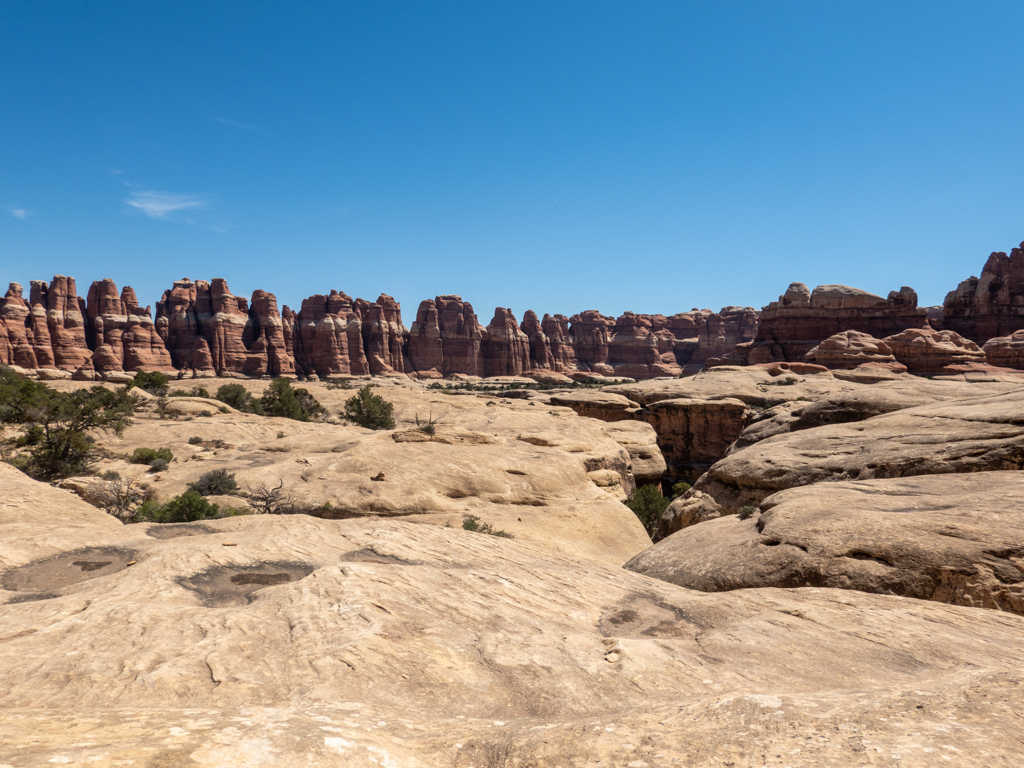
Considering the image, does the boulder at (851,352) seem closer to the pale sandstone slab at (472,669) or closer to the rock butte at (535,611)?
the rock butte at (535,611)

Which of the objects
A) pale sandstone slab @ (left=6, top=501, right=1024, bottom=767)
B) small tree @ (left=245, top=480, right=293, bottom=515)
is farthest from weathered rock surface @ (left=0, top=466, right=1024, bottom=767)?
small tree @ (left=245, top=480, right=293, bottom=515)

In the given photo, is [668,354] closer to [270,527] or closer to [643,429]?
[643,429]

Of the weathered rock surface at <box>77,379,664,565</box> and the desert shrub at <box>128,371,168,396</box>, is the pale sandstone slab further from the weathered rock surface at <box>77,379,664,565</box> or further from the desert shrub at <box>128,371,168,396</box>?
the desert shrub at <box>128,371,168,396</box>

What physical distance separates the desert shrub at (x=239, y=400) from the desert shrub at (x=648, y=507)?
29600mm

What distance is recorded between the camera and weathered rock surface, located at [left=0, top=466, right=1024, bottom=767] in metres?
3.36

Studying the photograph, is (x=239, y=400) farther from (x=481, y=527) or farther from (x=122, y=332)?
(x=122, y=332)

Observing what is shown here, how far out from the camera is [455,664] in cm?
498

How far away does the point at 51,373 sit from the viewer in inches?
3022

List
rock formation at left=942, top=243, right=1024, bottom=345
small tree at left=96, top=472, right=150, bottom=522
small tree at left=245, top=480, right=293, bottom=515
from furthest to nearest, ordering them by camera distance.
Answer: rock formation at left=942, top=243, right=1024, bottom=345 → small tree at left=245, top=480, right=293, bottom=515 → small tree at left=96, top=472, right=150, bottom=522

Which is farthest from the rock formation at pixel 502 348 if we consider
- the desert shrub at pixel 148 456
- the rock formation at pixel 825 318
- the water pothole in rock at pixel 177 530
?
the water pothole in rock at pixel 177 530

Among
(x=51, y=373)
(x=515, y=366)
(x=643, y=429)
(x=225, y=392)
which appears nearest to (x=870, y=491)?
(x=643, y=429)

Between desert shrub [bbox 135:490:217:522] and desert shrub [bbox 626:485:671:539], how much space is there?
13.8 meters

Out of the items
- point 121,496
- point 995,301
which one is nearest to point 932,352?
point 995,301

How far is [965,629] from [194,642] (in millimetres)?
8503
